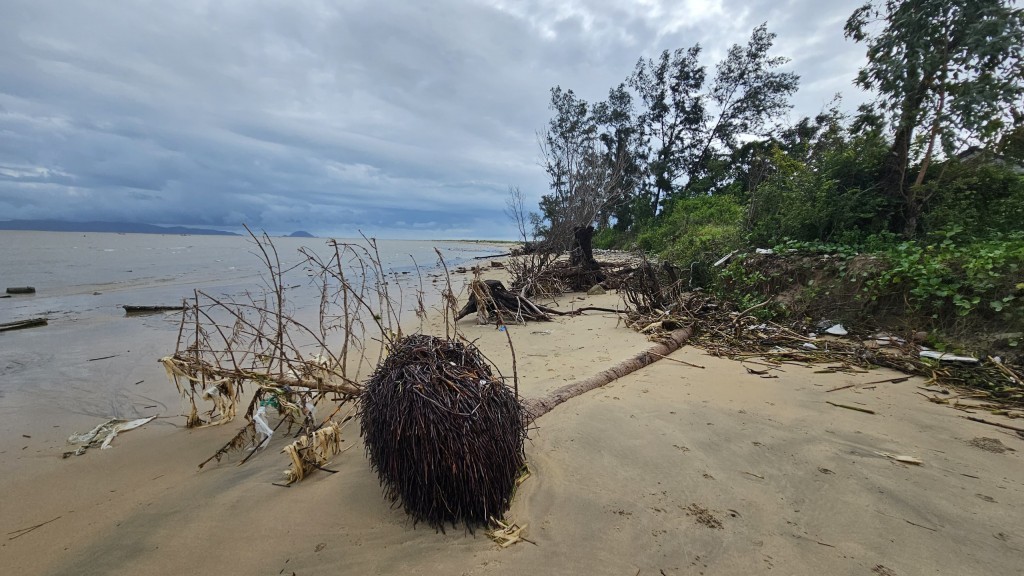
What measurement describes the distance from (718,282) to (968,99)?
446 centimetres

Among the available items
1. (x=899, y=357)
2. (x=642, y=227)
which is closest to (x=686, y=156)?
(x=642, y=227)

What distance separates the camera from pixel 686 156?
28.9 meters

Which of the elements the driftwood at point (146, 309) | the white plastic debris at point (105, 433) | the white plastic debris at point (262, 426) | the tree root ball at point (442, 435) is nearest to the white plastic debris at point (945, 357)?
the tree root ball at point (442, 435)

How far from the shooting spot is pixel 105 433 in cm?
400

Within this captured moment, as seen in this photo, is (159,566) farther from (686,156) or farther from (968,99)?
(686,156)

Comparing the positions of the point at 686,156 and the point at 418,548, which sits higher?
the point at 686,156

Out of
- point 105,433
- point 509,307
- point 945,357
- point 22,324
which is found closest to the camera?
point 105,433

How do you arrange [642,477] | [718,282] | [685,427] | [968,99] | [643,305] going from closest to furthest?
1. [642,477]
2. [685,427]
3. [968,99]
4. [643,305]
5. [718,282]

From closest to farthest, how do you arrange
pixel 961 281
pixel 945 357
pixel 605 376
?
pixel 945 357 → pixel 605 376 → pixel 961 281

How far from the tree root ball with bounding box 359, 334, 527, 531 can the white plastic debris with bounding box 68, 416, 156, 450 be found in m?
3.24

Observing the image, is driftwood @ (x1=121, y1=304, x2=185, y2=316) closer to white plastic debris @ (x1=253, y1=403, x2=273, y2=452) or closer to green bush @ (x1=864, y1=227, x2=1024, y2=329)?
white plastic debris @ (x1=253, y1=403, x2=273, y2=452)

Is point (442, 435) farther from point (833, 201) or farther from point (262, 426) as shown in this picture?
point (833, 201)

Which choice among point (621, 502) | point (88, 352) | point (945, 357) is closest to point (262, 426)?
point (621, 502)

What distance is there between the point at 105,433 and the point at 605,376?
4959 mm
